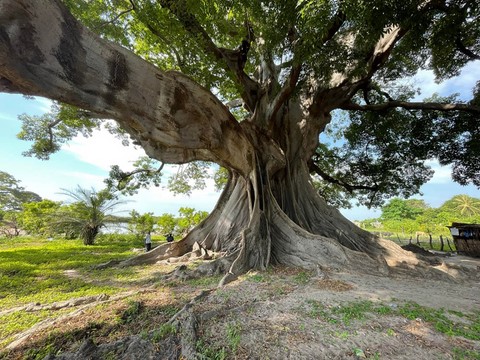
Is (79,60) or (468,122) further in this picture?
(468,122)

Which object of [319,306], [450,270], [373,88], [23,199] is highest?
[373,88]

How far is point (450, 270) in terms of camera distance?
4664 millimetres

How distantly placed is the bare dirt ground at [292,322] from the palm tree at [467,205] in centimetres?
3847

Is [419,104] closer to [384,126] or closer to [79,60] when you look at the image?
[384,126]

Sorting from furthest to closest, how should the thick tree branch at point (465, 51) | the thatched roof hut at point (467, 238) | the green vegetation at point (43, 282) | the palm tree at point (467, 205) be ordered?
the palm tree at point (467, 205) → the thatched roof hut at point (467, 238) → the thick tree branch at point (465, 51) → the green vegetation at point (43, 282)

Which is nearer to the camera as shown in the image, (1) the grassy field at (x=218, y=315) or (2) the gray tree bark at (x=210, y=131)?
(1) the grassy field at (x=218, y=315)

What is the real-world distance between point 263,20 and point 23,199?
30.5 metres

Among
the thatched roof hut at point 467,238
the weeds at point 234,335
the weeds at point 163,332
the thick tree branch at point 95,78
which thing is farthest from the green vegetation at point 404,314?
the thatched roof hut at point 467,238

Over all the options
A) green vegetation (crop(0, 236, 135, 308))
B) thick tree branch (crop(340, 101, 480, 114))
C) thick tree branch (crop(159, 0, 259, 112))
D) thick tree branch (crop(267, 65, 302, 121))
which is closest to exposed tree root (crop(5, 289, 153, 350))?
green vegetation (crop(0, 236, 135, 308))

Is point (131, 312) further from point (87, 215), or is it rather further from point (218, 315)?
point (87, 215)

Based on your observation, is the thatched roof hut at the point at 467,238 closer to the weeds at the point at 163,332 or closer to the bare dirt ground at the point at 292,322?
the bare dirt ground at the point at 292,322

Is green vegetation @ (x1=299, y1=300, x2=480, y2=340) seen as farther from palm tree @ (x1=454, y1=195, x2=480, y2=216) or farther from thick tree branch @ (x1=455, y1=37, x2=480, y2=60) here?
palm tree @ (x1=454, y1=195, x2=480, y2=216)

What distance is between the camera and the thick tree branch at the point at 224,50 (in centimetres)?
462

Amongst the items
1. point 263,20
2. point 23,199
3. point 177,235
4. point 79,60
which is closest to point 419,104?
point 263,20
